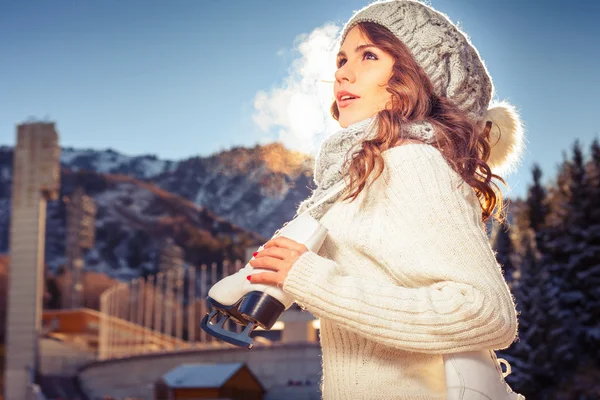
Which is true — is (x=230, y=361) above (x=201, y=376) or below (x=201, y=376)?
above

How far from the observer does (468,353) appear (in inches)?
40.7

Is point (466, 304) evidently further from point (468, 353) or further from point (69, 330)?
point (69, 330)

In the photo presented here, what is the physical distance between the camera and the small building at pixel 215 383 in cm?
1047

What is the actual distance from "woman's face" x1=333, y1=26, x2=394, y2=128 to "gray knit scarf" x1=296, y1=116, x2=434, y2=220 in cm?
9

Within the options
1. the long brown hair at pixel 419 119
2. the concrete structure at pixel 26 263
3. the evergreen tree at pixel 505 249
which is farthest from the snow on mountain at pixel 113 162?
the long brown hair at pixel 419 119

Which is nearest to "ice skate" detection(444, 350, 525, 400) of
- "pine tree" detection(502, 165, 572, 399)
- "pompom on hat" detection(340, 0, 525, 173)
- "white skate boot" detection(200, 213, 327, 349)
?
"white skate boot" detection(200, 213, 327, 349)

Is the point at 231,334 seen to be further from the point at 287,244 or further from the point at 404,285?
the point at 404,285

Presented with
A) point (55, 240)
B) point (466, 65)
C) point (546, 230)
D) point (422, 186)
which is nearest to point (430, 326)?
point (422, 186)

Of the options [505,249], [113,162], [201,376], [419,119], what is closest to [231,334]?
[419,119]

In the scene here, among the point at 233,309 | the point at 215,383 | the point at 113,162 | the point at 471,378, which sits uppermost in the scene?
the point at 113,162

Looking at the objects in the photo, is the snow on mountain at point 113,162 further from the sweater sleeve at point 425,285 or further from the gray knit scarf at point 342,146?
the sweater sleeve at point 425,285

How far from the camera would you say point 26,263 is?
17.8 m

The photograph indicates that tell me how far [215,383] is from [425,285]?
9.82m

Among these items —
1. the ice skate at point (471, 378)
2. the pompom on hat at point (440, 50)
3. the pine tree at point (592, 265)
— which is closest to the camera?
the ice skate at point (471, 378)
